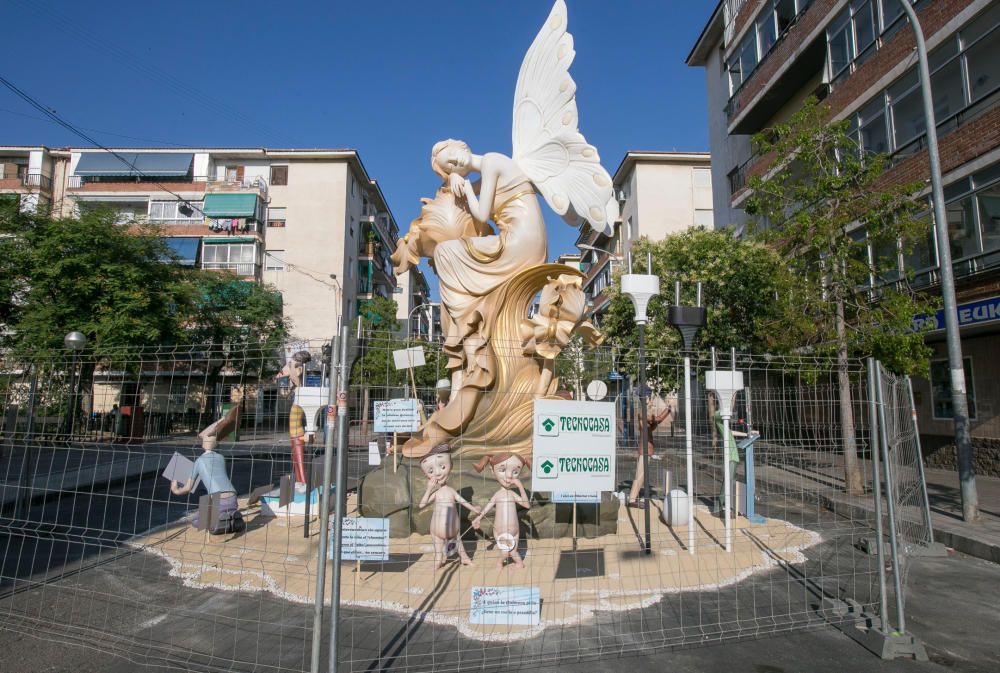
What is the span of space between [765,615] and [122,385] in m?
6.08

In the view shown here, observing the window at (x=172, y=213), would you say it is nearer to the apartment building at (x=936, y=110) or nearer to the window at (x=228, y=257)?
the window at (x=228, y=257)

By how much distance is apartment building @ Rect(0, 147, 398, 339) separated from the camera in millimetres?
34688

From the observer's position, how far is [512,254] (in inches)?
381

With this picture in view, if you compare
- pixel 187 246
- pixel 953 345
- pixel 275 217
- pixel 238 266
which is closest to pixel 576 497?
pixel 953 345

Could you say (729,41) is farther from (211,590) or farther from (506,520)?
(211,590)

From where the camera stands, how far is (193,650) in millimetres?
4375

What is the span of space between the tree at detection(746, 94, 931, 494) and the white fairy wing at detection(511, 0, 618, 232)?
372cm

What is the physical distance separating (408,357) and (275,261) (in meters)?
33.3

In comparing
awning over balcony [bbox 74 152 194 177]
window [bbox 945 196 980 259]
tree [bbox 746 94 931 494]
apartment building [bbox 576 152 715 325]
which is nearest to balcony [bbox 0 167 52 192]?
awning over balcony [bbox 74 152 194 177]

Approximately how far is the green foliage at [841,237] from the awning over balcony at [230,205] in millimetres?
29977

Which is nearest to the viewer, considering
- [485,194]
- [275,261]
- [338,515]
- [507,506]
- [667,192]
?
[338,515]

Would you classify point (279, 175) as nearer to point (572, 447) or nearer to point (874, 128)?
point (874, 128)

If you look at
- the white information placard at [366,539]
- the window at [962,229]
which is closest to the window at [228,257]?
the window at [962,229]

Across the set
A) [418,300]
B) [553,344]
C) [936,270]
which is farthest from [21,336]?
[418,300]
